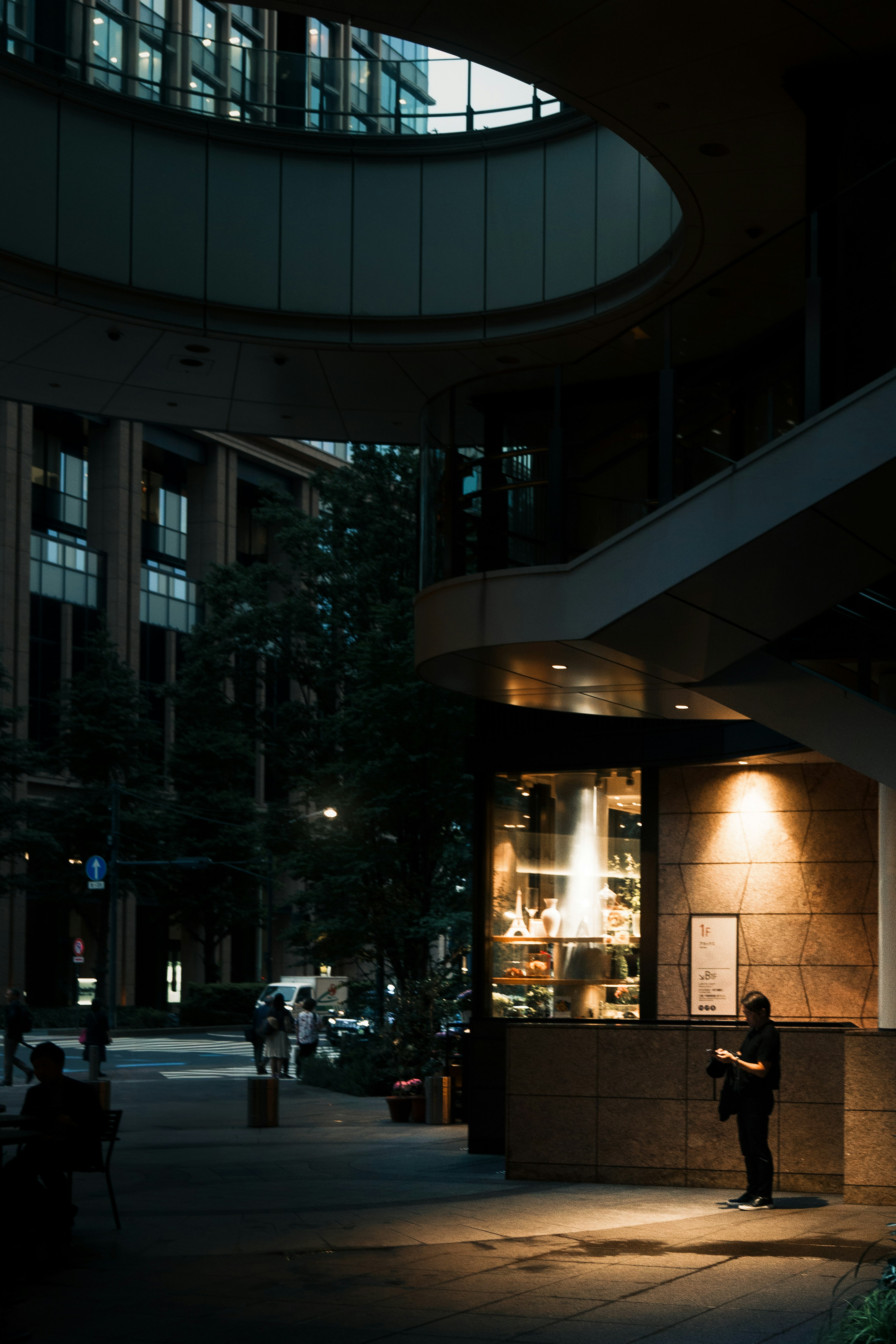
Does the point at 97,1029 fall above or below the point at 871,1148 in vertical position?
below

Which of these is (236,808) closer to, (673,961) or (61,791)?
(61,791)

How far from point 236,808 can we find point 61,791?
7349mm

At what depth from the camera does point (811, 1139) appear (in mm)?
13609

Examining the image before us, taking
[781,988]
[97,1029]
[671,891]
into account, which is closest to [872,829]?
[781,988]

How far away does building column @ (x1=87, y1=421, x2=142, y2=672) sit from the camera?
6188 centimetres

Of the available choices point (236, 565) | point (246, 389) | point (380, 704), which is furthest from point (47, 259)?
point (236, 565)

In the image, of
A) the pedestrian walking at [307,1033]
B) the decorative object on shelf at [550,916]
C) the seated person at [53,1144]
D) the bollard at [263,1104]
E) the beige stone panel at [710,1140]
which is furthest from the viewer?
the pedestrian walking at [307,1033]

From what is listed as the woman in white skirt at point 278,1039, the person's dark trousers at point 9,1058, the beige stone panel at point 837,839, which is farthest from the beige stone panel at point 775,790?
the person's dark trousers at point 9,1058

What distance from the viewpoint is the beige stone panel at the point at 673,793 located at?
16812 mm

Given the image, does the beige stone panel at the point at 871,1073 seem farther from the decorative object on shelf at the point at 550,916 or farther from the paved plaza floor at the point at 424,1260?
the decorative object on shelf at the point at 550,916

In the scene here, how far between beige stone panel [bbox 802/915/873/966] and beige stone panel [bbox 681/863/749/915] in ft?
2.85

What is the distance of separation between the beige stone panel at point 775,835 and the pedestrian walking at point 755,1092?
3.64 meters

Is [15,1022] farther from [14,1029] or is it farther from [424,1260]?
[424,1260]

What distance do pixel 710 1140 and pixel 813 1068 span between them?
1153mm
